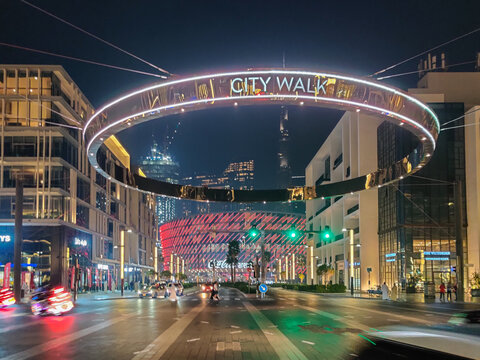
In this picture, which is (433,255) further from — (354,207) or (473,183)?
(354,207)

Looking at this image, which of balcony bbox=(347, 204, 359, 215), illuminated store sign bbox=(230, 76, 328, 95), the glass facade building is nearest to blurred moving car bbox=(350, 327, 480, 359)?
illuminated store sign bbox=(230, 76, 328, 95)

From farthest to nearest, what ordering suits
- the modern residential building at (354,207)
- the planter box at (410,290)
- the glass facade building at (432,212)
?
the modern residential building at (354,207) < the glass facade building at (432,212) < the planter box at (410,290)

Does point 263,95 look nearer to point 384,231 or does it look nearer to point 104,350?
point 104,350

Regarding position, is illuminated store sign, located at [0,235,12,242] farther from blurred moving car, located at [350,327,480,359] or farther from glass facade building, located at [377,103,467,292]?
blurred moving car, located at [350,327,480,359]

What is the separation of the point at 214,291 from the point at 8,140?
32671 mm

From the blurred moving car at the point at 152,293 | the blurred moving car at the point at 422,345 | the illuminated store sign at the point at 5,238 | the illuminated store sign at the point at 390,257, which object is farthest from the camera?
the illuminated store sign at the point at 390,257

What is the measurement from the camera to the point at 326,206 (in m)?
104

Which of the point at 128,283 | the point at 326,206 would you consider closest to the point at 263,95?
the point at 326,206

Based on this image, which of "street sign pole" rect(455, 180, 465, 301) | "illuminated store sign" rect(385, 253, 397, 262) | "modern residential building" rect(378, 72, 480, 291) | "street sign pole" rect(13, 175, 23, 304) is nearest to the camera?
"street sign pole" rect(455, 180, 465, 301)

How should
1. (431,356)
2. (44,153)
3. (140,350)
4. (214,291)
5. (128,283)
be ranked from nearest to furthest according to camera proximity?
(431,356)
(140,350)
(214,291)
(44,153)
(128,283)

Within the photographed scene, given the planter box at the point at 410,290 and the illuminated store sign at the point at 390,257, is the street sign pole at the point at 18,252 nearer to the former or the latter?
the planter box at the point at 410,290

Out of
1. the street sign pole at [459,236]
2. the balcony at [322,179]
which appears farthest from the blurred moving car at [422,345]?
the balcony at [322,179]

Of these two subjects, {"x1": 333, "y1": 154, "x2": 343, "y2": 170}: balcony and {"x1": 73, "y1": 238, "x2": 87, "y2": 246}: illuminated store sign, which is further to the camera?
{"x1": 333, "y1": 154, "x2": 343, "y2": 170}: balcony

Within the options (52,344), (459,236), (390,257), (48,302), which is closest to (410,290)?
(390,257)
